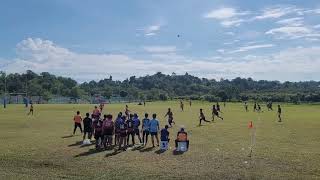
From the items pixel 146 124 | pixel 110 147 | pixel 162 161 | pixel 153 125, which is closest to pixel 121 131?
pixel 110 147

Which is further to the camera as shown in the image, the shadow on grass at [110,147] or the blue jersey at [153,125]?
the blue jersey at [153,125]

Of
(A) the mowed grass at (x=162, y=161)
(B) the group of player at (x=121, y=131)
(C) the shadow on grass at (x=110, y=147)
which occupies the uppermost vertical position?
(B) the group of player at (x=121, y=131)

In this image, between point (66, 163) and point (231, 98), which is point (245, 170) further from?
point (231, 98)

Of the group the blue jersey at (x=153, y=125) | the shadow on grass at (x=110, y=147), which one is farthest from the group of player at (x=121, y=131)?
the shadow on grass at (x=110, y=147)

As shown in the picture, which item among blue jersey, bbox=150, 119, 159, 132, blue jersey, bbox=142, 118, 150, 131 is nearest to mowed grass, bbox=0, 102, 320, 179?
blue jersey, bbox=150, 119, 159, 132

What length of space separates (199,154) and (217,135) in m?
10.7

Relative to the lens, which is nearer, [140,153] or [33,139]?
[140,153]

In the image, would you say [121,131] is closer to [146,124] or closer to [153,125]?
[146,124]

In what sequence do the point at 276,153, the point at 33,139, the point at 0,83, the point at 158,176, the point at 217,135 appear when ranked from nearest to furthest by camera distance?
the point at 158,176 < the point at 276,153 < the point at 33,139 < the point at 217,135 < the point at 0,83

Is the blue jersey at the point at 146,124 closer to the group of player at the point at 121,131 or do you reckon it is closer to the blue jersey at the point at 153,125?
the group of player at the point at 121,131

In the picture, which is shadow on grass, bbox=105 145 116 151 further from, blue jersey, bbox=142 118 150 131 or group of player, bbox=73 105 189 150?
blue jersey, bbox=142 118 150 131

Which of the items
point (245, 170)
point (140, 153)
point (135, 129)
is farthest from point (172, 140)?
point (245, 170)

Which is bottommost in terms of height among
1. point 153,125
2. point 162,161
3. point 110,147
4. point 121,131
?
point 162,161

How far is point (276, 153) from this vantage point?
24844 millimetres
